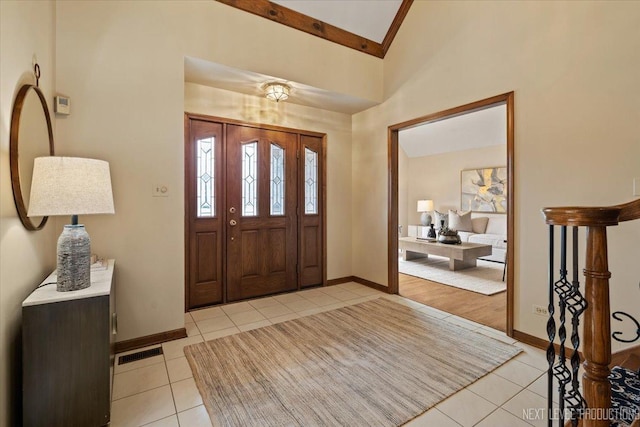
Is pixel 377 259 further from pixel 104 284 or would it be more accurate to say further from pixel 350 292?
pixel 104 284

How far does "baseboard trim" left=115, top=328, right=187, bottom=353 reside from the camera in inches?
Result: 101

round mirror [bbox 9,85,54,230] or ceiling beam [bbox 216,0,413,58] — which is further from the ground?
ceiling beam [bbox 216,0,413,58]

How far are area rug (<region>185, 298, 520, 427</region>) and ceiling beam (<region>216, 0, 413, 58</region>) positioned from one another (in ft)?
10.7

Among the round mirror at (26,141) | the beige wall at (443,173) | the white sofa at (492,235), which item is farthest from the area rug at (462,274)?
the round mirror at (26,141)

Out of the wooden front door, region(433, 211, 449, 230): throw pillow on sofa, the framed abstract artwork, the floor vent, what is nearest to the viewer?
the floor vent

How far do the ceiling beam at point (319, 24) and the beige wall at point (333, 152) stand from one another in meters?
0.91

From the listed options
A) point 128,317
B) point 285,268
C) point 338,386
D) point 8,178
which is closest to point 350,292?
point 285,268

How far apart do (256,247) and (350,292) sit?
4.66ft

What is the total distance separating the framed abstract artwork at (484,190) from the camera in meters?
6.50

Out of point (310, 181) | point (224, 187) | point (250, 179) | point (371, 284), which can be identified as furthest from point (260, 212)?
point (371, 284)

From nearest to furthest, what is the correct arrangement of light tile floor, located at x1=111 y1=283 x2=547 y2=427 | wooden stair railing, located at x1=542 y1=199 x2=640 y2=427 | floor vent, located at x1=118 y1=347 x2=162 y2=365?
wooden stair railing, located at x1=542 y1=199 x2=640 y2=427, light tile floor, located at x1=111 y1=283 x2=547 y2=427, floor vent, located at x1=118 y1=347 x2=162 y2=365

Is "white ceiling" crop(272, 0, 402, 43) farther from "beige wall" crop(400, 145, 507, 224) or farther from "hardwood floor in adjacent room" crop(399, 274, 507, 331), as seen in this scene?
"beige wall" crop(400, 145, 507, 224)

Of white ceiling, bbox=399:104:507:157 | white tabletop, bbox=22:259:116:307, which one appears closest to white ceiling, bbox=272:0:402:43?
white ceiling, bbox=399:104:507:157

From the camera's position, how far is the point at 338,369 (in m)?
2.29
